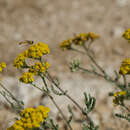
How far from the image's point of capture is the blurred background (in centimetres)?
619

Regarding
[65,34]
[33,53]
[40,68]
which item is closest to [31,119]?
[40,68]

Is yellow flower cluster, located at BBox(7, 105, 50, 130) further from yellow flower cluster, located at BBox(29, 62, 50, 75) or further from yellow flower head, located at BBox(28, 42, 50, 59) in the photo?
yellow flower head, located at BBox(28, 42, 50, 59)

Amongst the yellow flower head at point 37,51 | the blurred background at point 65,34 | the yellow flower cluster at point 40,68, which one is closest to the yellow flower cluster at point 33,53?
the yellow flower head at point 37,51

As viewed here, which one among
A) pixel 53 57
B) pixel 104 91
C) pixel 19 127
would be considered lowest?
pixel 19 127

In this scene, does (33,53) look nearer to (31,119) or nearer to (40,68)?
(40,68)

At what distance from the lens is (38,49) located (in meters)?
3.49

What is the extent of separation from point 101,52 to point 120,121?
3382 mm

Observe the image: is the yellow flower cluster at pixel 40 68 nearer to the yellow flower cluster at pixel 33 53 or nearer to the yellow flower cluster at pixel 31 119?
the yellow flower cluster at pixel 33 53

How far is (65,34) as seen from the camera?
9.41 metres

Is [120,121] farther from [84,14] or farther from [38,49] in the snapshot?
[84,14]

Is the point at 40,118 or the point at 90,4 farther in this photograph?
the point at 90,4

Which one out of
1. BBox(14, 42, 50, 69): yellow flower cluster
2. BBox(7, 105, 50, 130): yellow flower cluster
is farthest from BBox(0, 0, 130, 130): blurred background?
BBox(7, 105, 50, 130): yellow flower cluster

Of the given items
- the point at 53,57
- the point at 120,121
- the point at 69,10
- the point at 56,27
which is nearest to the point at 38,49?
the point at 120,121

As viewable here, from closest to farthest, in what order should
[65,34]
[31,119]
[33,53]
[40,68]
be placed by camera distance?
[31,119] < [40,68] < [33,53] < [65,34]
